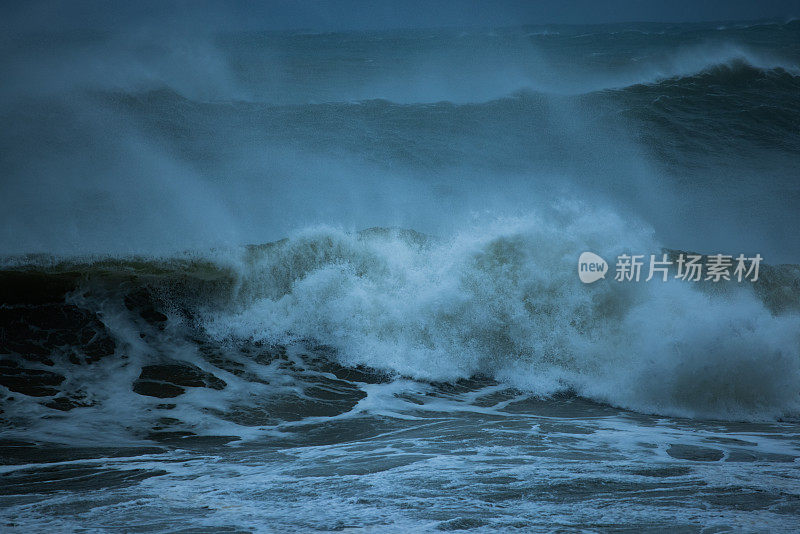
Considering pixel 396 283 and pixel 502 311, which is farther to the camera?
pixel 396 283

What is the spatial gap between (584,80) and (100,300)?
1046 cm

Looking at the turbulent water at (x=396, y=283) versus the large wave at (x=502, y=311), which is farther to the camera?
the large wave at (x=502, y=311)

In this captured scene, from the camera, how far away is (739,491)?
3.17 metres

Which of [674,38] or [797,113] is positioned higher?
[674,38]

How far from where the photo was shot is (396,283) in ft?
23.5

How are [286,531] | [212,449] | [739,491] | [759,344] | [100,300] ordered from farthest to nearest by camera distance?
[100,300] → [759,344] → [212,449] → [739,491] → [286,531]

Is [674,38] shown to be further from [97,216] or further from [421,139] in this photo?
[97,216]

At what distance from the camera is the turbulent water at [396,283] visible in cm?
342

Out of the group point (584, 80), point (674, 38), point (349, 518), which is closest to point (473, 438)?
point (349, 518)

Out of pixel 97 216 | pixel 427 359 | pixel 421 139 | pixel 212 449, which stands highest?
pixel 421 139

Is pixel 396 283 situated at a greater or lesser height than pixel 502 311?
greater

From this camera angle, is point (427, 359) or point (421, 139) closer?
point (427, 359)

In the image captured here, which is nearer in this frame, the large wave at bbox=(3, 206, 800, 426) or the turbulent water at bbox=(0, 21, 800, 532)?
the turbulent water at bbox=(0, 21, 800, 532)

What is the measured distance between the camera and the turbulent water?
3.42 m
